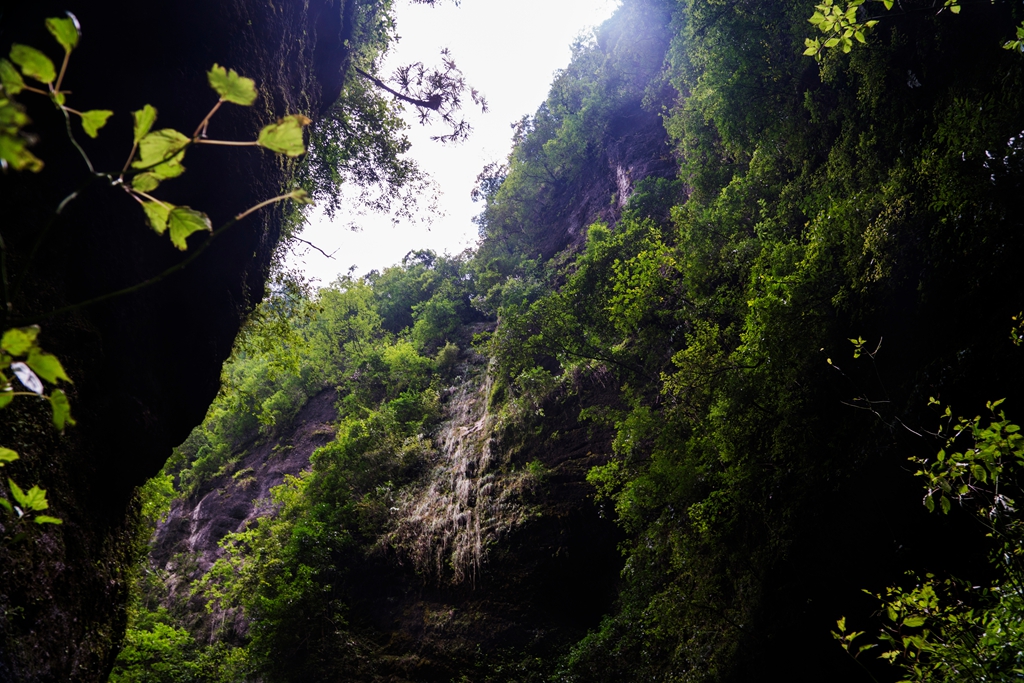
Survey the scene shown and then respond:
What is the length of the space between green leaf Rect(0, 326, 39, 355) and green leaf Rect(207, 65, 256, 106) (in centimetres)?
43

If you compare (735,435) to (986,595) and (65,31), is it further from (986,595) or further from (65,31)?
(65,31)

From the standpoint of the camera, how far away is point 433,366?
17656mm

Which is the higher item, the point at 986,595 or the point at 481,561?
the point at 481,561

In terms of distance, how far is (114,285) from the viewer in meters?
4.01

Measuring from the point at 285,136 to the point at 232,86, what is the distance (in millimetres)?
112

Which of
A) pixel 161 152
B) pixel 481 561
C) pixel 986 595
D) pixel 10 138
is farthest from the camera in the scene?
pixel 481 561

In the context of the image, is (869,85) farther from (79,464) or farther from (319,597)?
(319,597)

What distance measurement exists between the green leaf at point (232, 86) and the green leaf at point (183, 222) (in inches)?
7.5

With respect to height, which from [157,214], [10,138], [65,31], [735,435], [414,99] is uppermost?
[414,99]

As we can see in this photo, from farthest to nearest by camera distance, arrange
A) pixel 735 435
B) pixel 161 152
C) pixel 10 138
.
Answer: pixel 735 435 → pixel 161 152 → pixel 10 138

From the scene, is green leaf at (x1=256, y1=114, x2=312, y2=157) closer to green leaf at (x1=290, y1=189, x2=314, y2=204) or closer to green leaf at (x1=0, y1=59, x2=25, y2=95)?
green leaf at (x1=290, y1=189, x2=314, y2=204)

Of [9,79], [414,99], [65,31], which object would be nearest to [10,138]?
[9,79]

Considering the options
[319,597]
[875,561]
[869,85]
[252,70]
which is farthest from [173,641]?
[869,85]

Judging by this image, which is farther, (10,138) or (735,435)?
(735,435)
